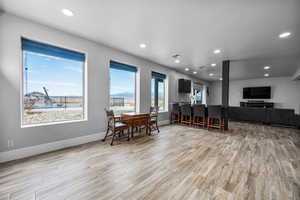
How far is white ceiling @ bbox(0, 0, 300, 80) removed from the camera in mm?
2102

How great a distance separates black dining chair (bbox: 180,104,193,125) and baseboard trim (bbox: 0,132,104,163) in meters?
3.82

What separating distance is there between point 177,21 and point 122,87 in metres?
2.71

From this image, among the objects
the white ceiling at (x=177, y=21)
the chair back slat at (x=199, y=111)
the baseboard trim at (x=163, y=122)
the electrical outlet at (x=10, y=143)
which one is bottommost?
the baseboard trim at (x=163, y=122)

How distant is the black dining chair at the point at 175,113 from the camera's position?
20.4ft

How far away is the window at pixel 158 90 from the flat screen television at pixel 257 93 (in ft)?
22.6

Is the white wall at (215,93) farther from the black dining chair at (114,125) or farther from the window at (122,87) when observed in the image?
the black dining chair at (114,125)

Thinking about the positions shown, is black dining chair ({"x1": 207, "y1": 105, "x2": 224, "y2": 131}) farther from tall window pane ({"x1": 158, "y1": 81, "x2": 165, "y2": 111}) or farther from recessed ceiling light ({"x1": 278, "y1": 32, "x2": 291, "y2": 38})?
recessed ceiling light ({"x1": 278, "y1": 32, "x2": 291, "y2": 38})

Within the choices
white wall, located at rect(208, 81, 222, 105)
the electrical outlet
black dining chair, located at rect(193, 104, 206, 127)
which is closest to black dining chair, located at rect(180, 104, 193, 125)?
black dining chair, located at rect(193, 104, 206, 127)

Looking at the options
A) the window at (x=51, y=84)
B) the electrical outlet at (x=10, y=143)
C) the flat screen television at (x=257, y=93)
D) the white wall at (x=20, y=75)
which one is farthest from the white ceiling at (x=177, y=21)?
the flat screen television at (x=257, y=93)

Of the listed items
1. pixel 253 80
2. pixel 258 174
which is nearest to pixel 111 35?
pixel 258 174

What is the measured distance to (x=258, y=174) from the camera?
2.10m

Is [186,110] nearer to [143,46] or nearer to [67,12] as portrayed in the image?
[143,46]

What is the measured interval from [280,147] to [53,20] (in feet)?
19.4

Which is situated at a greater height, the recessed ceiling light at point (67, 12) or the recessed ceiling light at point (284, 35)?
the recessed ceiling light at point (67, 12)
